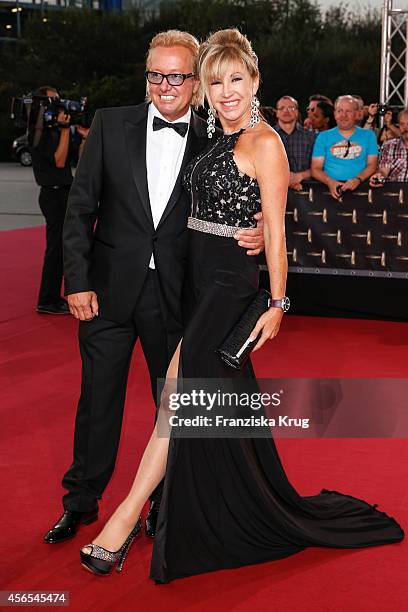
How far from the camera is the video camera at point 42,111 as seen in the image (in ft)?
24.5

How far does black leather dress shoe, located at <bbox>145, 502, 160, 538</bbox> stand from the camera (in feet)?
11.0

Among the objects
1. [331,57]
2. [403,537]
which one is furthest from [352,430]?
[331,57]

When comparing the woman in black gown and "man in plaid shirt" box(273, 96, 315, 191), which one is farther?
"man in plaid shirt" box(273, 96, 315, 191)

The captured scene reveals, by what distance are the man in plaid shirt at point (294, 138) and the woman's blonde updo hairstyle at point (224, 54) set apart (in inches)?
191

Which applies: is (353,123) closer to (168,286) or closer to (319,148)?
(319,148)

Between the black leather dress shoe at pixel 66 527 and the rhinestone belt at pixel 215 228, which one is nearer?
the rhinestone belt at pixel 215 228

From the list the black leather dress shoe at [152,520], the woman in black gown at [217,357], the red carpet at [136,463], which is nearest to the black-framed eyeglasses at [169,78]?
the woman in black gown at [217,357]

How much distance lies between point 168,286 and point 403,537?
4.16 feet

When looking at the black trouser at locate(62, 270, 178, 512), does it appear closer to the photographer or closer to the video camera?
the photographer

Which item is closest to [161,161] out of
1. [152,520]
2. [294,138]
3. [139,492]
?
[139,492]

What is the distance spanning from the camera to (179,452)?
2979 millimetres

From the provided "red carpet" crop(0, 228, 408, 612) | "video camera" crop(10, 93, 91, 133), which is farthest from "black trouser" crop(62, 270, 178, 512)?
"video camera" crop(10, 93, 91, 133)

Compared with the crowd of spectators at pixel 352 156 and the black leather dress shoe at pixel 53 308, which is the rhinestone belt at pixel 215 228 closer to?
the crowd of spectators at pixel 352 156

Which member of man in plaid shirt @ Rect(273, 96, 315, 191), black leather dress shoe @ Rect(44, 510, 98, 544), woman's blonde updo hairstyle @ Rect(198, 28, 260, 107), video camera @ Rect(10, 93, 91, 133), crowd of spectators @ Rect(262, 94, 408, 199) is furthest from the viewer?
man in plaid shirt @ Rect(273, 96, 315, 191)
